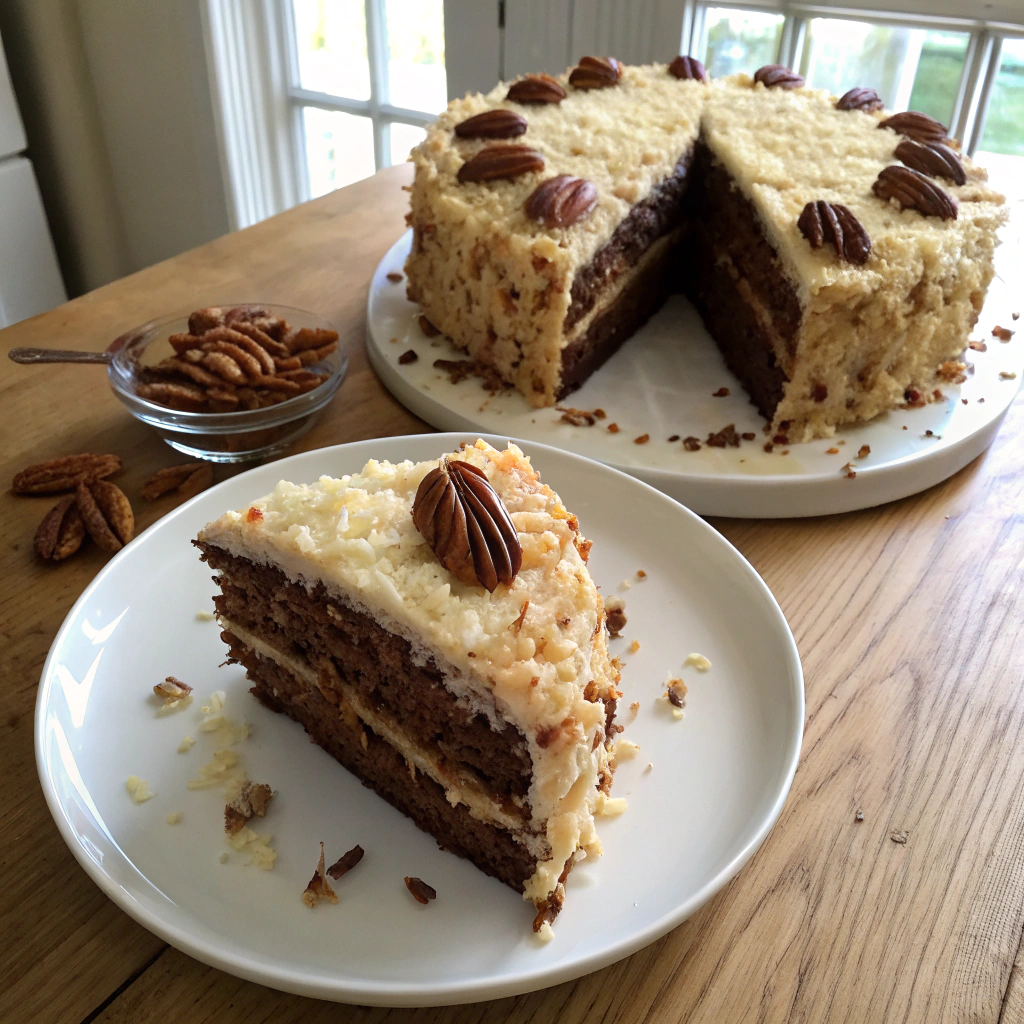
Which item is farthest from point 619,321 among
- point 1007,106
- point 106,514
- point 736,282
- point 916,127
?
point 1007,106

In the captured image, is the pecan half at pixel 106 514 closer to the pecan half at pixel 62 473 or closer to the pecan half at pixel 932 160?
the pecan half at pixel 62 473

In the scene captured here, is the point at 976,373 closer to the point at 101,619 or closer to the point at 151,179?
the point at 101,619

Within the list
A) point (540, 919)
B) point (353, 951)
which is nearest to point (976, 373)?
point (540, 919)

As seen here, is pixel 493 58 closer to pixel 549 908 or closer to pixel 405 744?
pixel 405 744

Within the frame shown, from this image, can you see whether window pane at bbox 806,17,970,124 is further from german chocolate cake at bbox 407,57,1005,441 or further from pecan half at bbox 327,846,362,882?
pecan half at bbox 327,846,362,882

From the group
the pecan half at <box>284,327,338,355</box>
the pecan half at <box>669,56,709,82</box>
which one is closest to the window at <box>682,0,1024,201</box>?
the pecan half at <box>669,56,709,82</box>
